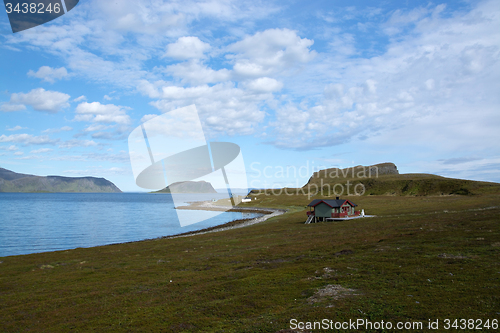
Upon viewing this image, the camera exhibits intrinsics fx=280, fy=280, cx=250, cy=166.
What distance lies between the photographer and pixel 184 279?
24281 millimetres

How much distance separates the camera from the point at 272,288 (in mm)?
19203

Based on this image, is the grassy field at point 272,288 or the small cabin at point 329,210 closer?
the grassy field at point 272,288

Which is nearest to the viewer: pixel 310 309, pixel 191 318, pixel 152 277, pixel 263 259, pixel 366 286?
pixel 310 309

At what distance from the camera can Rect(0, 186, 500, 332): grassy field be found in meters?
13.9

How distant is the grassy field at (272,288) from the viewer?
45.5ft

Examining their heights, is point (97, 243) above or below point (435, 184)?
below

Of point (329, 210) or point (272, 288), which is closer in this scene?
point (272, 288)

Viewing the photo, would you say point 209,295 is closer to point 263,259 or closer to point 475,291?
point 263,259

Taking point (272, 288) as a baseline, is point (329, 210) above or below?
above

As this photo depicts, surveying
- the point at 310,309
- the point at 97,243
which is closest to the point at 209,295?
the point at 310,309

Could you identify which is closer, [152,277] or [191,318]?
[191,318]

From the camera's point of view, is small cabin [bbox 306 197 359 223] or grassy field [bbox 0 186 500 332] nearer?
grassy field [bbox 0 186 500 332]

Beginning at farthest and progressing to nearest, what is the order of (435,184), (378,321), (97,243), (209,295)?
1. (435,184)
2. (97,243)
3. (209,295)
4. (378,321)

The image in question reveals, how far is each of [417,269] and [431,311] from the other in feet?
25.5
